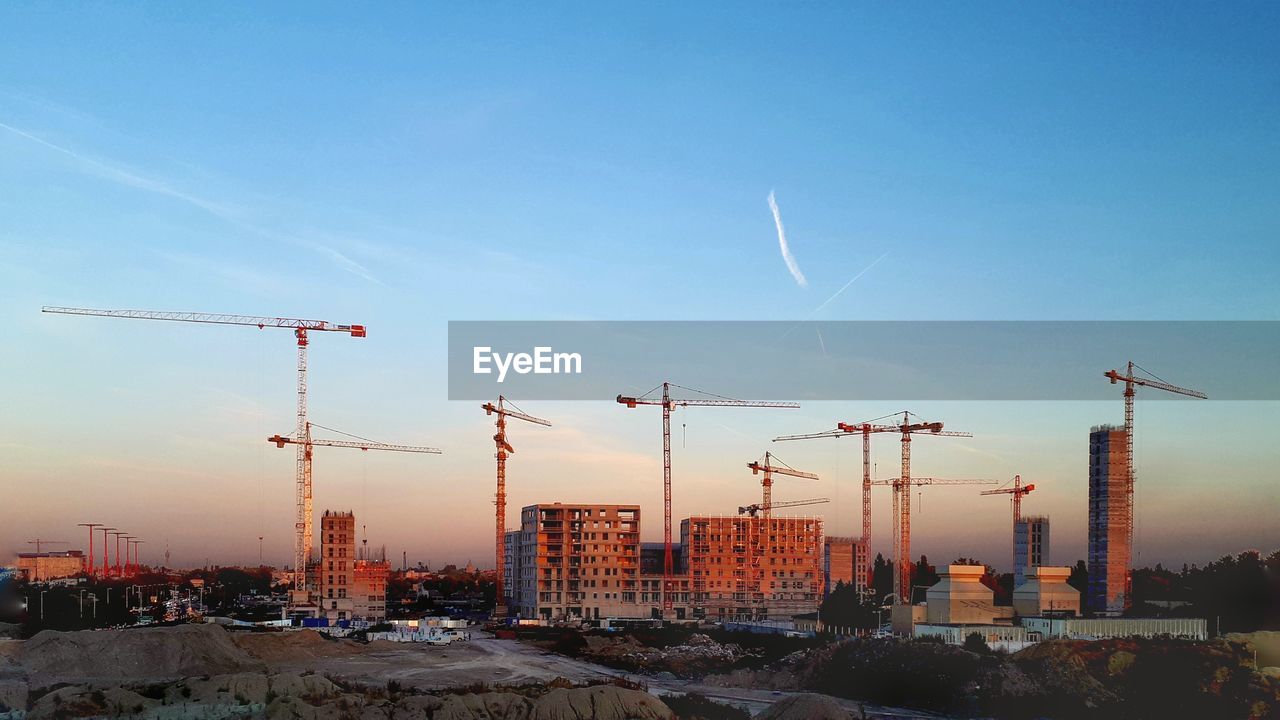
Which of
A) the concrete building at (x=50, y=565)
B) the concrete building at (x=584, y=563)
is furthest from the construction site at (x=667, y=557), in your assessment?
the concrete building at (x=50, y=565)

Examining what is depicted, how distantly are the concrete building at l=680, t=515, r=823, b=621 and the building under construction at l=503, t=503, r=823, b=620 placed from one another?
9cm

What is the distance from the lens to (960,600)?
6650 centimetres

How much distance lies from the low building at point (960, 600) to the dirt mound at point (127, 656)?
3705cm

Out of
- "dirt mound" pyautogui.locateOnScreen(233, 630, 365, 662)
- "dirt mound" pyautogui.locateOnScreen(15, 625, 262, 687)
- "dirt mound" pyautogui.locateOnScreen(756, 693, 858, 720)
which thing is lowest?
"dirt mound" pyautogui.locateOnScreen(233, 630, 365, 662)

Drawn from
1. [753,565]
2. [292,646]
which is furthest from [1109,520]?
[292,646]

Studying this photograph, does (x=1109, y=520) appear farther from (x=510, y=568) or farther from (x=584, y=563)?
(x=510, y=568)

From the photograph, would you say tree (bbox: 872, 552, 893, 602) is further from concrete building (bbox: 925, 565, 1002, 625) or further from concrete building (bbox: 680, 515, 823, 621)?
concrete building (bbox: 925, 565, 1002, 625)

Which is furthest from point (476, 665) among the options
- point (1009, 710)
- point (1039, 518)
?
point (1039, 518)

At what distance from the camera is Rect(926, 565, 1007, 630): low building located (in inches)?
2591

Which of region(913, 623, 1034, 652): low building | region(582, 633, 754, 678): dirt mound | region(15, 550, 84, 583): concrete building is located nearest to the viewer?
region(913, 623, 1034, 652): low building

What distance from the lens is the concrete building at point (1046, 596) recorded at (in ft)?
241

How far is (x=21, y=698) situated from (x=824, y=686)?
114 feet

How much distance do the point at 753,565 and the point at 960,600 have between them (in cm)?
4145

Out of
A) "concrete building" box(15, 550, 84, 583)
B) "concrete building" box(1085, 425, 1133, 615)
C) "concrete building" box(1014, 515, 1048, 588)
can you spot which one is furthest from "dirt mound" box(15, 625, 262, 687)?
"concrete building" box(15, 550, 84, 583)
